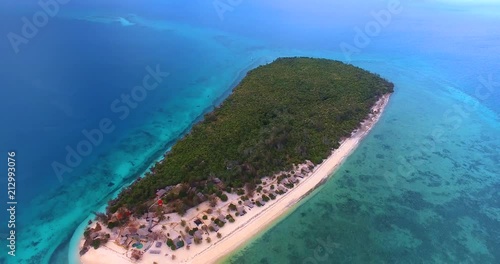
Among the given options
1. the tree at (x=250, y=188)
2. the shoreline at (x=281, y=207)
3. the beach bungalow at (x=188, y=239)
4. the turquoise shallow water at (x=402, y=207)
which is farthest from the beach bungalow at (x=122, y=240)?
the tree at (x=250, y=188)

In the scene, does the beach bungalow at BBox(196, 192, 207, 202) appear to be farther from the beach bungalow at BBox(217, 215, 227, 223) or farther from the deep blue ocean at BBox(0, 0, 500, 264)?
the deep blue ocean at BBox(0, 0, 500, 264)

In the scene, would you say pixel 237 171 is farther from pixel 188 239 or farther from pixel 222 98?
pixel 222 98

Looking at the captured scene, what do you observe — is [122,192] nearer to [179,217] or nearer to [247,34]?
[179,217]

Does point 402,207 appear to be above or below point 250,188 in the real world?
below

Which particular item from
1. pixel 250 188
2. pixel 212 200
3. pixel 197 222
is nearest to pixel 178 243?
pixel 197 222

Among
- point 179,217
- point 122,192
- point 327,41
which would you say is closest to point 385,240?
point 179,217

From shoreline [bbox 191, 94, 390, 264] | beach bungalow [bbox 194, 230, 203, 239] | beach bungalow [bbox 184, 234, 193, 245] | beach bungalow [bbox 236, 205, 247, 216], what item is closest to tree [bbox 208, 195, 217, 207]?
beach bungalow [bbox 236, 205, 247, 216]

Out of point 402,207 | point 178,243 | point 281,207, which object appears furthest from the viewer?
point 402,207
